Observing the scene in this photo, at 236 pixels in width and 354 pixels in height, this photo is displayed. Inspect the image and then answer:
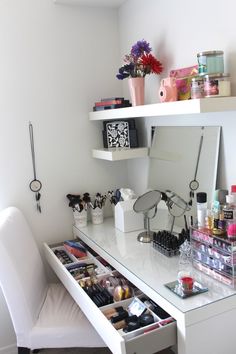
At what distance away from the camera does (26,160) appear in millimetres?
2135

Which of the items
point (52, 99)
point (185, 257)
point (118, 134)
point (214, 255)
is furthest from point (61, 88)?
point (214, 255)

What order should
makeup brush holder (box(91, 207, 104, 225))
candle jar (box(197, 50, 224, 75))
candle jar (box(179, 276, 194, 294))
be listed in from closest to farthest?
candle jar (box(179, 276, 194, 294)) < candle jar (box(197, 50, 224, 75)) < makeup brush holder (box(91, 207, 104, 225))

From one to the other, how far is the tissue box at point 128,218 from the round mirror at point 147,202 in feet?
0.49

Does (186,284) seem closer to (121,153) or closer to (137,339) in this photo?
(137,339)

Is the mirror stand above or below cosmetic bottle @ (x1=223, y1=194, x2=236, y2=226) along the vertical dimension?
below

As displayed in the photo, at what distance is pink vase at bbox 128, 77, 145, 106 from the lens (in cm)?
190

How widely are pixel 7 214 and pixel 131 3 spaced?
144 cm

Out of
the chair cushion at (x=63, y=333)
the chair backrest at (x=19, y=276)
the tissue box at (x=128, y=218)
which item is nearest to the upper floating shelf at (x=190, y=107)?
the tissue box at (x=128, y=218)

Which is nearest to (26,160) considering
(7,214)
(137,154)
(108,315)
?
(7,214)

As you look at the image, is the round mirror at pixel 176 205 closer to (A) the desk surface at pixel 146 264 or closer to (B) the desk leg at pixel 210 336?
(A) the desk surface at pixel 146 264

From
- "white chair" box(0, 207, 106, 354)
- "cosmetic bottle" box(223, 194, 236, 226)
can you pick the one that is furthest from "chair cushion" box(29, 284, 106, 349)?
"cosmetic bottle" box(223, 194, 236, 226)

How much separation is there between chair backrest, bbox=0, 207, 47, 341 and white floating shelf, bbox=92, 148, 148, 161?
2.06 feet

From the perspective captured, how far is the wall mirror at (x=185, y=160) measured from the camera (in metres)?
1.67

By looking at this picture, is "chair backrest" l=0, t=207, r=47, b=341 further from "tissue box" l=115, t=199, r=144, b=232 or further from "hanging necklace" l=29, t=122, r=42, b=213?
"tissue box" l=115, t=199, r=144, b=232
